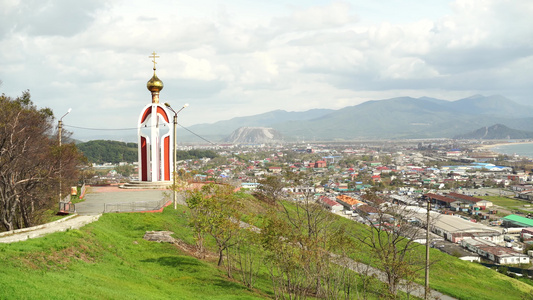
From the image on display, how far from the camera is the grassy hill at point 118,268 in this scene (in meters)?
9.02

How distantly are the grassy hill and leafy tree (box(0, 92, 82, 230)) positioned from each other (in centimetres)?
282

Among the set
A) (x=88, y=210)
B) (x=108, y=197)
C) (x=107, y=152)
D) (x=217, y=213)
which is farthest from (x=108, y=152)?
(x=217, y=213)

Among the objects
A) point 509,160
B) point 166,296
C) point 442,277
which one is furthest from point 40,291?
point 509,160

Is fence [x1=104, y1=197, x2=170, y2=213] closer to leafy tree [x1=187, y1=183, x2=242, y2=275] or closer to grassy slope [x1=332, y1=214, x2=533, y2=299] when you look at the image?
leafy tree [x1=187, y1=183, x2=242, y2=275]

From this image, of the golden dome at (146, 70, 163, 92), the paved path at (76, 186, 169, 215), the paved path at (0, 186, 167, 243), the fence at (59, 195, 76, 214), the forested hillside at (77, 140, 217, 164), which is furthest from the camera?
the forested hillside at (77, 140, 217, 164)

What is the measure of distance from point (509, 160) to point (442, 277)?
128 metres

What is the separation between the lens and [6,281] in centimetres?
808

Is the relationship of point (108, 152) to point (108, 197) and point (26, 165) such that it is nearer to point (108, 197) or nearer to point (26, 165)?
point (108, 197)

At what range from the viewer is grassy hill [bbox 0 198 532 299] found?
902 centimetres

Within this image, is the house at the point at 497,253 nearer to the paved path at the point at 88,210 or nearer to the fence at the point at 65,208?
the paved path at the point at 88,210

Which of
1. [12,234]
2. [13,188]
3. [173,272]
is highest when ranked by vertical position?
[13,188]

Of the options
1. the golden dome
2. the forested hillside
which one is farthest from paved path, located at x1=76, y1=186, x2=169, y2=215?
the forested hillside

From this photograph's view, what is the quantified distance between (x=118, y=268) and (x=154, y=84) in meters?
18.5

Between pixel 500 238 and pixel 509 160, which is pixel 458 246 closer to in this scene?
pixel 500 238
